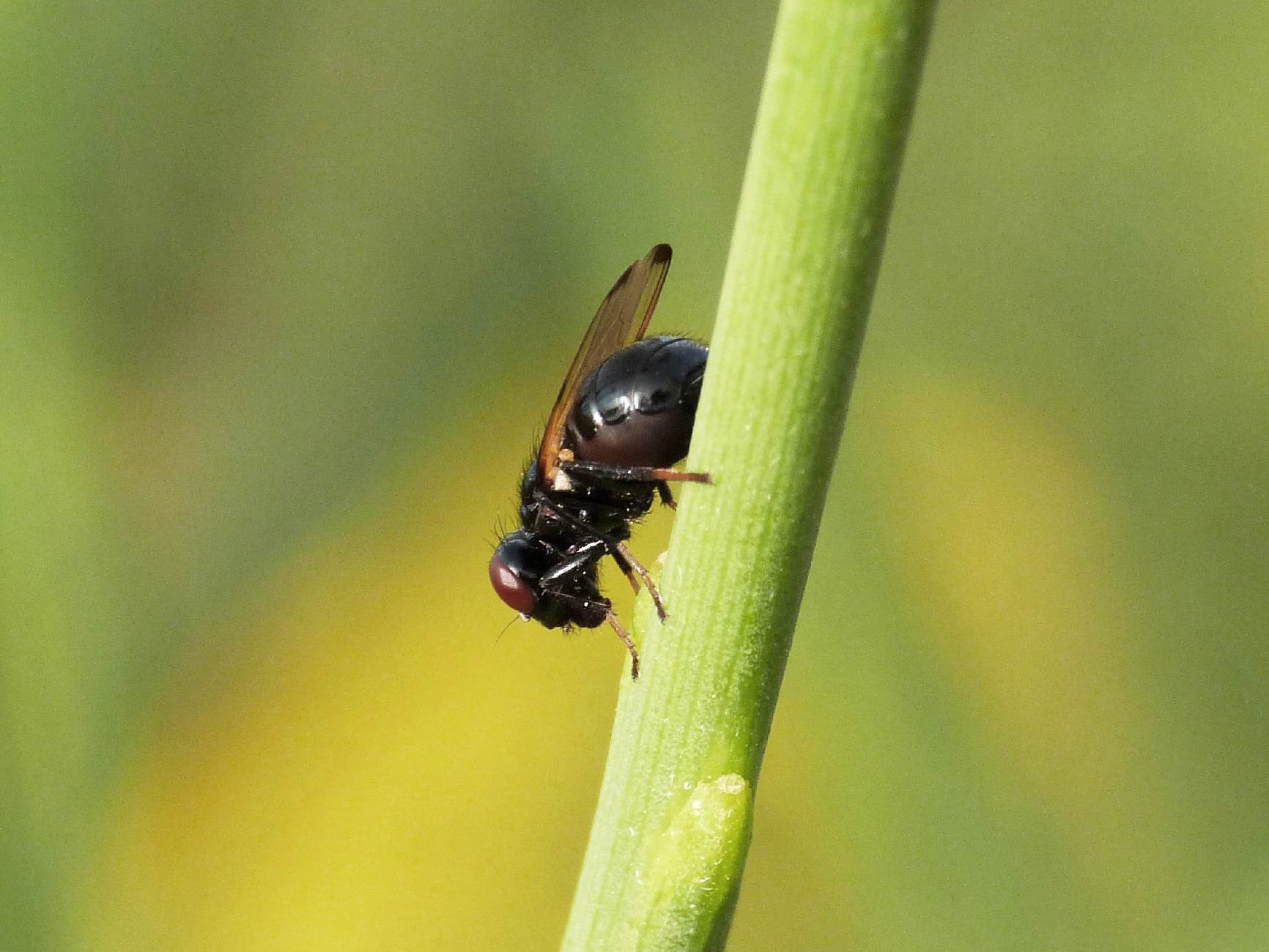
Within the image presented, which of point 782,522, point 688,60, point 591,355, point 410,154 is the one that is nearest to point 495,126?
point 410,154

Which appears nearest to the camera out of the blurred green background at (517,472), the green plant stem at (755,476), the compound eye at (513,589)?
the green plant stem at (755,476)

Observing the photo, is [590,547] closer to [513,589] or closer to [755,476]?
[513,589]

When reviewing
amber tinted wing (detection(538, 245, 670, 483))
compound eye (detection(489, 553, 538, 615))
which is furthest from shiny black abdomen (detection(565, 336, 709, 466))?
compound eye (detection(489, 553, 538, 615))

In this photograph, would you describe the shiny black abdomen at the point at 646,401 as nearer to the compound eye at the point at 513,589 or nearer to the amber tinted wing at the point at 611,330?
the amber tinted wing at the point at 611,330

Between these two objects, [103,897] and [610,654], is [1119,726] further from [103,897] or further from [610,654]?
[103,897]

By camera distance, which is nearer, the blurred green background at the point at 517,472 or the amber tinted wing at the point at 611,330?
the amber tinted wing at the point at 611,330

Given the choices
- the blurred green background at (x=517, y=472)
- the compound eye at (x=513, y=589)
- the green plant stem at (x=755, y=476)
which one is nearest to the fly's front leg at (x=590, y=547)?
the compound eye at (x=513, y=589)
